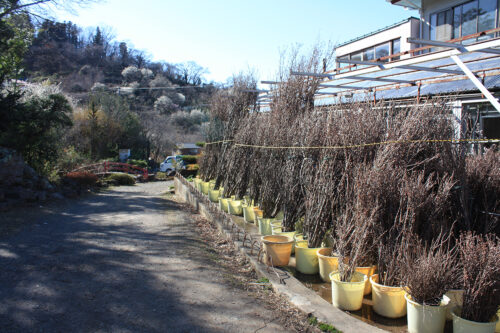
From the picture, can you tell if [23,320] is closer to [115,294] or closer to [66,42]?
[115,294]

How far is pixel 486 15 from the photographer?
11211 mm

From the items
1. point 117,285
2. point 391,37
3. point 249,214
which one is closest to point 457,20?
point 391,37

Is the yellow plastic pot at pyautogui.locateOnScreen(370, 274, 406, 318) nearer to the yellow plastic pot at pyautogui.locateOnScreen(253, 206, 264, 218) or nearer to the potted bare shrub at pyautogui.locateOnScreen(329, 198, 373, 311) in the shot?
the potted bare shrub at pyautogui.locateOnScreen(329, 198, 373, 311)

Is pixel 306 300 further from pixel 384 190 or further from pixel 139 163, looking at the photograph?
pixel 139 163

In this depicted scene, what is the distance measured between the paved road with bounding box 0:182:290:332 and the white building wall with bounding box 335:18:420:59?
42.5 feet

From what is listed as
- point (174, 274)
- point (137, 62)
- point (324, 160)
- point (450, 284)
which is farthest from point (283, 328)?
point (137, 62)

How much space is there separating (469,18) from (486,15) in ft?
2.32

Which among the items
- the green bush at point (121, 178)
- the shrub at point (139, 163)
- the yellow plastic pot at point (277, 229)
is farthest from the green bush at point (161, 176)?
the yellow plastic pot at point (277, 229)

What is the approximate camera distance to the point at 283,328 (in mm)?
2918

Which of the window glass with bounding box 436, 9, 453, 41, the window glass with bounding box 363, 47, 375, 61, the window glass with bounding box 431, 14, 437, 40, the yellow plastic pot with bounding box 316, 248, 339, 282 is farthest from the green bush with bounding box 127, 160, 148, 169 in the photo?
the yellow plastic pot with bounding box 316, 248, 339, 282

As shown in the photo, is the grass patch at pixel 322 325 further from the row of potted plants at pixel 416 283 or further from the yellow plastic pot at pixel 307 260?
the yellow plastic pot at pixel 307 260

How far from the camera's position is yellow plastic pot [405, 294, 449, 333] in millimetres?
2619

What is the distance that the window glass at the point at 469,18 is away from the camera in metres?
11.7

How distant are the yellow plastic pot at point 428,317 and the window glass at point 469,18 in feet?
39.5
